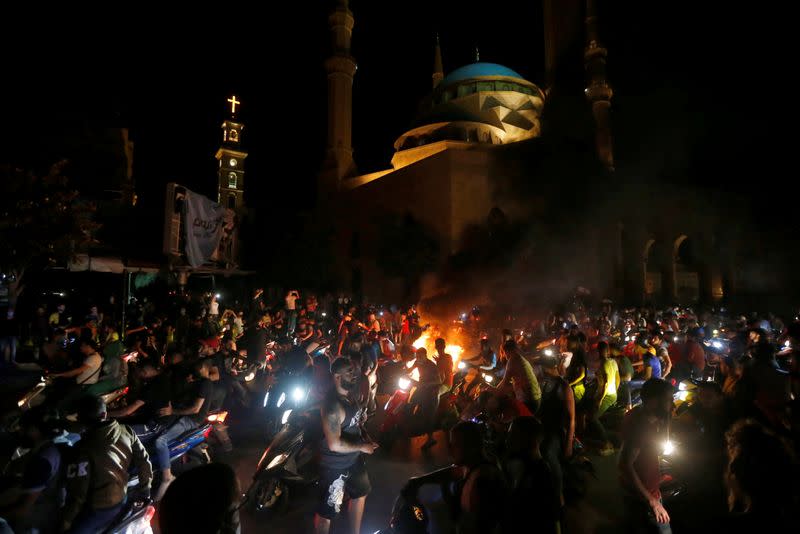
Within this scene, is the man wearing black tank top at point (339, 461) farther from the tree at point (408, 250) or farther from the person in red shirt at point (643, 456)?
the tree at point (408, 250)

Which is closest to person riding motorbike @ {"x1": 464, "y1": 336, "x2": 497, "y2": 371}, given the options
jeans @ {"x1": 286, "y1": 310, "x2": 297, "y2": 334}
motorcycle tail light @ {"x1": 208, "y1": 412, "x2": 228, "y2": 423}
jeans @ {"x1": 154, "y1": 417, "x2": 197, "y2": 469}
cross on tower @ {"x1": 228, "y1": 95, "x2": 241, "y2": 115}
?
motorcycle tail light @ {"x1": 208, "y1": 412, "x2": 228, "y2": 423}

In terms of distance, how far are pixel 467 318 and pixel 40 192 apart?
1755 centimetres

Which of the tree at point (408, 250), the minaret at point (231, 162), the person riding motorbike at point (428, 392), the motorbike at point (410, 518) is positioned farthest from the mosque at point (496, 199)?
the minaret at point (231, 162)

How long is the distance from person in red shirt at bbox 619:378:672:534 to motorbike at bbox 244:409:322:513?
105 inches

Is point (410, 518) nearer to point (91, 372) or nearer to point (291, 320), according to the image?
point (91, 372)

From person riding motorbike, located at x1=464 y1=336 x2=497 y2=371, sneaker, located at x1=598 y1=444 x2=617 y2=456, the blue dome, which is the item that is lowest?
sneaker, located at x1=598 y1=444 x2=617 y2=456

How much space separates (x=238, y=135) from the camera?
6231cm

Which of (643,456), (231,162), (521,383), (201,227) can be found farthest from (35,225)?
(231,162)

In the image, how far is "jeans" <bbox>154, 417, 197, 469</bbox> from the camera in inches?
191

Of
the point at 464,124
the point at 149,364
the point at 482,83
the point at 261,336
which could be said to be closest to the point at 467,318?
the point at 261,336

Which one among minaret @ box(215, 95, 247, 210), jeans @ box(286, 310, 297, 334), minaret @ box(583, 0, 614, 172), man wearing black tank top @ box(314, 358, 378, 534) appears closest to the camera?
man wearing black tank top @ box(314, 358, 378, 534)

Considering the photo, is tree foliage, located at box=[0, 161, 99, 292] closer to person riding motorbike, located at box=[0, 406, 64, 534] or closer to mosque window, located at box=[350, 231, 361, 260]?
person riding motorbike, located at box=[0, 406, 64, 534]

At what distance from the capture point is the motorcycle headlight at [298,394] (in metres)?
6.72

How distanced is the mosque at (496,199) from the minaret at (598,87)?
0.09 m
